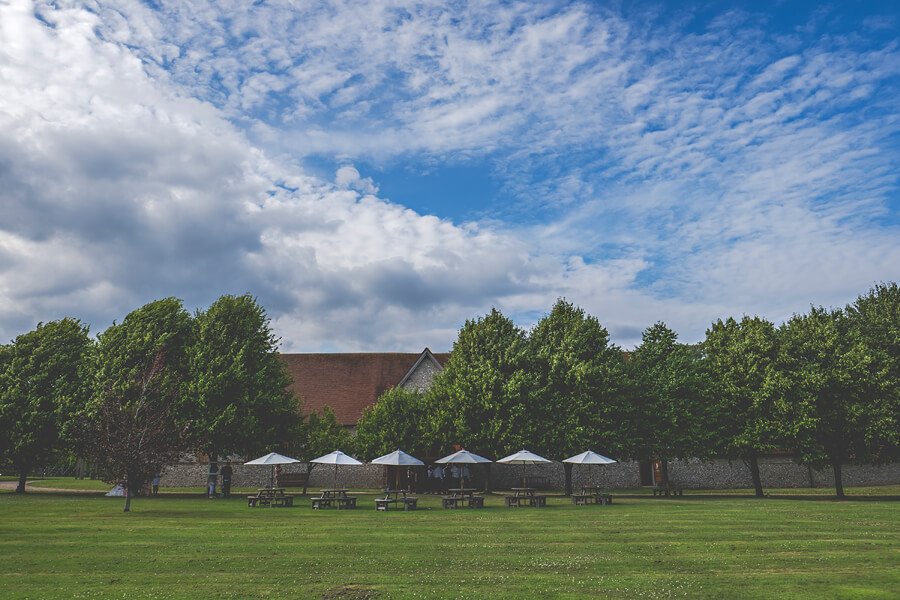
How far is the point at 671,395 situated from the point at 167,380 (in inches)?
1233

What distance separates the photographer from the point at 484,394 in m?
38.4

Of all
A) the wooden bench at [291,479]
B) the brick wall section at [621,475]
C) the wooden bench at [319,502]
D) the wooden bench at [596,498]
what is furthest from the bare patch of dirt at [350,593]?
the wooden bench at [291,479]

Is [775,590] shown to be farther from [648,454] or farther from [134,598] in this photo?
[648,454]

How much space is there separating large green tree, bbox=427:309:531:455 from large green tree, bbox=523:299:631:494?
3.00ft

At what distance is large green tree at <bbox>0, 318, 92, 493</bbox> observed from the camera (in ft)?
122

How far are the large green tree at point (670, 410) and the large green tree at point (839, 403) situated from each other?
5.23 meters

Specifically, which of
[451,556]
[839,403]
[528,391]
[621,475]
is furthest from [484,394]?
[451,556]

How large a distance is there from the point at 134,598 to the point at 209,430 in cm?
2625

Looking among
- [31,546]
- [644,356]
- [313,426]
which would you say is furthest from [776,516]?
[313,426]

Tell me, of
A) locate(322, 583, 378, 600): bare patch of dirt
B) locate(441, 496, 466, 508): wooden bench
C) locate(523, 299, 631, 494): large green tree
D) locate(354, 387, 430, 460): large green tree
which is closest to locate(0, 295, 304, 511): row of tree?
locate(354, 387, 430, 460): large green tree

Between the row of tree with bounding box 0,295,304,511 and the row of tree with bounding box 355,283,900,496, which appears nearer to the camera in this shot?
the row of tree with bounding box 0,295,304,511

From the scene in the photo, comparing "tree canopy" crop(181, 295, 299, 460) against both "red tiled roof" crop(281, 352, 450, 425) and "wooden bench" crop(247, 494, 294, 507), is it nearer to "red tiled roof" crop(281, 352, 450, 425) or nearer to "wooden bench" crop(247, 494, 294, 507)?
"wooden bench" crop(247, 494, 294, 507)

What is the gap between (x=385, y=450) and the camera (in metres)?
40.5

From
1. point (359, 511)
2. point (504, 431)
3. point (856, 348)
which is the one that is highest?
point (856, 348)
